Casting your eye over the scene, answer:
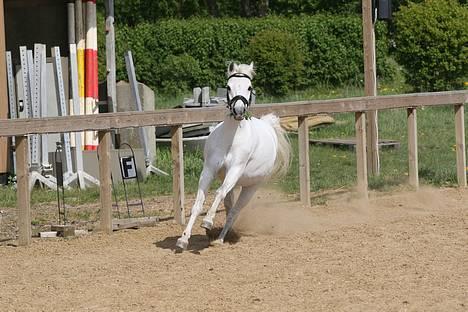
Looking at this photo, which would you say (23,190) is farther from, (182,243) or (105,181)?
(182,243)

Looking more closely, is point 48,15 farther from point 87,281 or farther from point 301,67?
point 301,67

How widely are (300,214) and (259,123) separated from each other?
5.57 feet

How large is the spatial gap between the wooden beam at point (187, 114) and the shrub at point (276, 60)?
519 inches

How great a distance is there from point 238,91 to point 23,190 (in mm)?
2349

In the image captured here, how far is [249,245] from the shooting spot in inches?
415

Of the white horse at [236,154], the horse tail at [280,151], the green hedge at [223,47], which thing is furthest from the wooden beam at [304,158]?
the green hedge at [223,47]

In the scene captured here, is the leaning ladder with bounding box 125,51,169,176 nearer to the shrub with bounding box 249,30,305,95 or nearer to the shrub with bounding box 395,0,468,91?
the shrub with bounding box 395,0,468,91

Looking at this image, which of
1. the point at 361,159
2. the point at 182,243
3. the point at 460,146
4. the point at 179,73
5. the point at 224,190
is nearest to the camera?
the point at 182,243

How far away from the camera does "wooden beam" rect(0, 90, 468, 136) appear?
10766mm

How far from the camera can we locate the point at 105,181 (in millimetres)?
11211

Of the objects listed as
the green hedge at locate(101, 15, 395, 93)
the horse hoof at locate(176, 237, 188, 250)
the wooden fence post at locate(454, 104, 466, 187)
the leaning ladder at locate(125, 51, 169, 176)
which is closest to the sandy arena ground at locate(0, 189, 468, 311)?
the horse hoof at locate(176, 237, 188, 250)

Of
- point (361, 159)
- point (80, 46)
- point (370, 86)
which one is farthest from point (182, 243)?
point (80, 46)

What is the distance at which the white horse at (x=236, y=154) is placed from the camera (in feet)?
33.2

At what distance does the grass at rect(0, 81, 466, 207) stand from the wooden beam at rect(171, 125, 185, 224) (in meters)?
2.50
